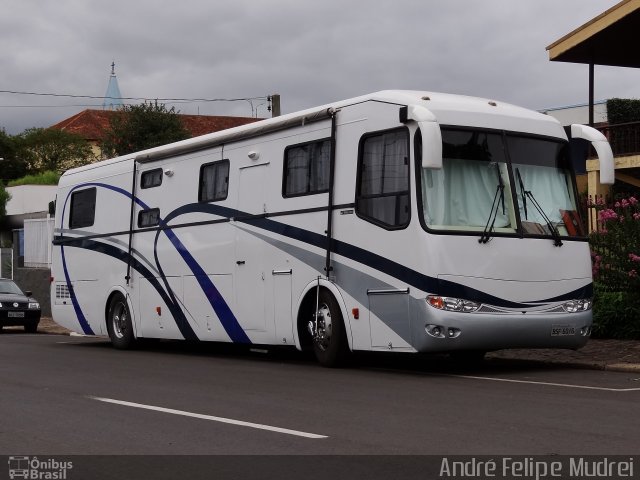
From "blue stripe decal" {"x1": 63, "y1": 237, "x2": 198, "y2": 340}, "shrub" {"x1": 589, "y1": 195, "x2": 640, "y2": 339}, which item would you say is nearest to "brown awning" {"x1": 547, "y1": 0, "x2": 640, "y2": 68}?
"shrub" {"x1": 589, "y1": 195, "x2": 640, "y2": 339}

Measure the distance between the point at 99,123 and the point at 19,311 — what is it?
254 ft

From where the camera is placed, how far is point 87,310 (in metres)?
20.9

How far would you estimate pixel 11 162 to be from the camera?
9781 cm

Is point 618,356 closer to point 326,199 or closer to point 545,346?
point 545,346

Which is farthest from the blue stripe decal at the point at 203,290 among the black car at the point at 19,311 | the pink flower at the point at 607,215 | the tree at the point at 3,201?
the tree at the point at 3,201

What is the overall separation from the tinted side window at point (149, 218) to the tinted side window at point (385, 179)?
5.77 m

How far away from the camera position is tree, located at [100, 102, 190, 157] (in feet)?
223

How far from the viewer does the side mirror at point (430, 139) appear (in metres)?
12.1

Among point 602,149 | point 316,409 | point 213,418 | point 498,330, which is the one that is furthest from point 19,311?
point 213,418

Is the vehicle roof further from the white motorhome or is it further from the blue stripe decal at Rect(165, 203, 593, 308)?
the blue stripe decal at Rect(165, 203, 593, 308)

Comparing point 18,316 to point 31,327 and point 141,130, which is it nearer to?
point 31,327

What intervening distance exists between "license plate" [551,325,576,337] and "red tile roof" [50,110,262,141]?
8906cm
